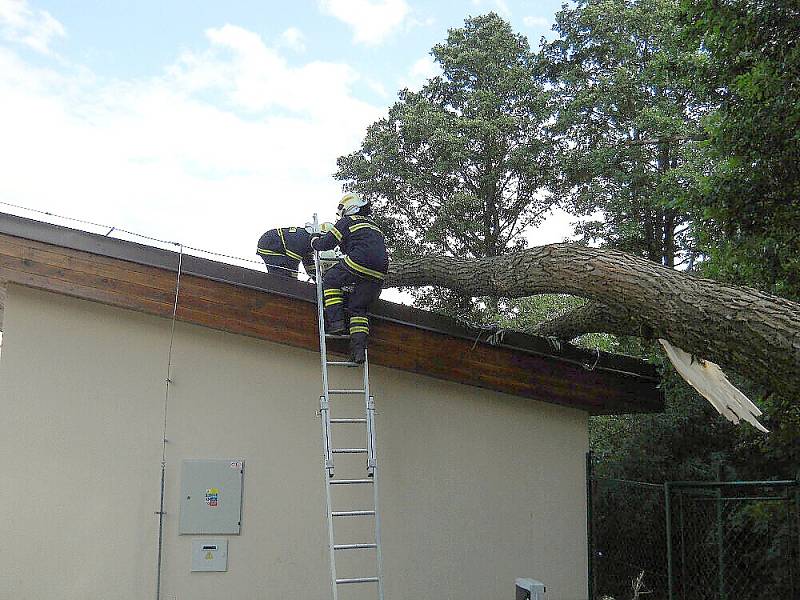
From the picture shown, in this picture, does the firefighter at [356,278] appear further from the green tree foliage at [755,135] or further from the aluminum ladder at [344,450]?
the green tree foliage at [755,135]

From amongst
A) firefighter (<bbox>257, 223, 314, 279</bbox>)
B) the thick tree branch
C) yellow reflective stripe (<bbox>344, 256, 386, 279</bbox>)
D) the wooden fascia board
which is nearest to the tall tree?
the thick tree branch

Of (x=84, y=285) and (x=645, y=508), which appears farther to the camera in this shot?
(x=645, y=508)

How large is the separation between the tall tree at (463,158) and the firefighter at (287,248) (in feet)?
36.0

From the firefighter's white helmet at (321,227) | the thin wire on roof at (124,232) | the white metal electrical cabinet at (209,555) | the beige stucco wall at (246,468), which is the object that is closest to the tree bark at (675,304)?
the beige stucco wall at (246,468)

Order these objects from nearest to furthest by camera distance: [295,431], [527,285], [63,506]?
[63,506]
[295,431]
[527,285]

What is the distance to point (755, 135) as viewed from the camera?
770 centimetres

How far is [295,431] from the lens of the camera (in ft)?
21.6

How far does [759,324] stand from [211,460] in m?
4.23

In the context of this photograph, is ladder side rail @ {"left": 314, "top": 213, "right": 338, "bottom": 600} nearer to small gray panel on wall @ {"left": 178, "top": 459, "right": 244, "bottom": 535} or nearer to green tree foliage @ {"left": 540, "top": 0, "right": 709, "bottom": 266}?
small gray panel on wall @ {"left": 178, "top": 459, "right": 244, "bottom": 535}

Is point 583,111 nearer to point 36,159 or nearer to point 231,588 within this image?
point 36,159

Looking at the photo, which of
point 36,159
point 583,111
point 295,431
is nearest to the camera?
point 295,431

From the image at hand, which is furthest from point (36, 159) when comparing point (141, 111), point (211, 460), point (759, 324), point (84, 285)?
point (759, 324)

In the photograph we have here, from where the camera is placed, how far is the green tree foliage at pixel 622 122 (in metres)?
15.6

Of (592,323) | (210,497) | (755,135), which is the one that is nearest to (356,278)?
(210,497)
